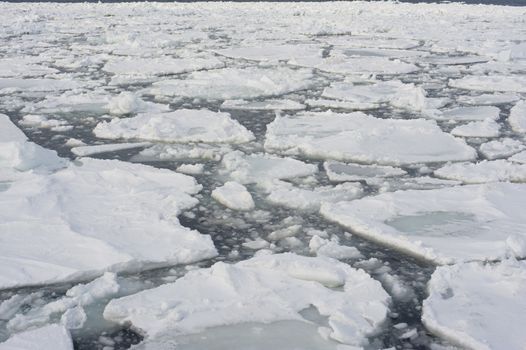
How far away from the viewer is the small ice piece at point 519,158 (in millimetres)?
3717

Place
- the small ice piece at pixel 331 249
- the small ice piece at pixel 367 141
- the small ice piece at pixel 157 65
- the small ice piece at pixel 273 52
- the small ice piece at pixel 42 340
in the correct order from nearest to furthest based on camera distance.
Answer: the small ice piece at pixel 42 340 < the small ice piece at pixel 331 249 < the small ice piece at pixel 367 141 < the small ice piece at pixel 157 65 < the small ice piece at pixel 273 52

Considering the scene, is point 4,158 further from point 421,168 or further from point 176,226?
point 421,168

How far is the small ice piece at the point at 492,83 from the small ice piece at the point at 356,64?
2.95 ft

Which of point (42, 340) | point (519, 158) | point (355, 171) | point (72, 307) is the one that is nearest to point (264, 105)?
point (355, 171)

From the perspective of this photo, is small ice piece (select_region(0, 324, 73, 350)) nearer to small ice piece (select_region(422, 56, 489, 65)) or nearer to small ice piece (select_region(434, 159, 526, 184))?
small ice piece (select_region(434, 159, 526, 184))

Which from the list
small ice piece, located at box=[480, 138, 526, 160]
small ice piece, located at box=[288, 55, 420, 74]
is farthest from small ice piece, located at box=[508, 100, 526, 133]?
small ice piece, located at box=[288, 55, 420, 74]

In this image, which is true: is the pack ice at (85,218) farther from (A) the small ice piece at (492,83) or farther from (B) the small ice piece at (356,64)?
(B) the small ice piece at (356,64)

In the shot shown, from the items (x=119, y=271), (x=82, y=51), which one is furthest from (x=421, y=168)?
(x=82, y=51)

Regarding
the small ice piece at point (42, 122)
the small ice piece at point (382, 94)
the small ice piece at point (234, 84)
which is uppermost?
the small ice piece at point (382, 94)

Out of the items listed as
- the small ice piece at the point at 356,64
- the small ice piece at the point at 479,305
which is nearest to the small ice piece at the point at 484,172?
the small ice piece at the point at 479,305

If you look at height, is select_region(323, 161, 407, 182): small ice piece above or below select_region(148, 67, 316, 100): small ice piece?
above

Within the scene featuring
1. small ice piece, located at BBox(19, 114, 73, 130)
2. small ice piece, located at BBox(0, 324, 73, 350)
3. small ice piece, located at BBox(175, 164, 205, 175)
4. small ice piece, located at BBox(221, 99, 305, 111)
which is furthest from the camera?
small ice piece, located at BBox(221, 99, 305, 111)

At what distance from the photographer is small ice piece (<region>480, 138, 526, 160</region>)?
389 cm

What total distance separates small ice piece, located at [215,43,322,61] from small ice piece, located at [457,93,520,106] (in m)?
3.23
